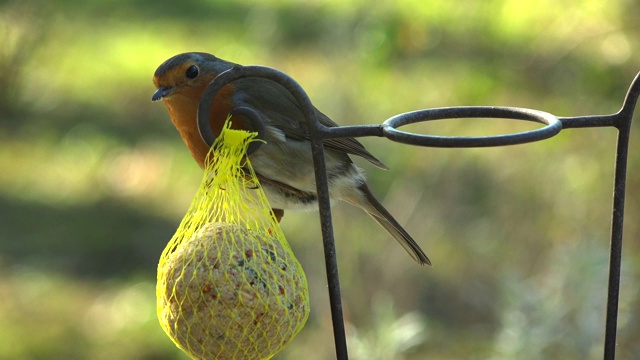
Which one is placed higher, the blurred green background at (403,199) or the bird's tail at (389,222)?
the blurred green background at (403,199)

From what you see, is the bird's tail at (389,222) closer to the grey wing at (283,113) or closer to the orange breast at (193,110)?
the grey wing at (283,113)

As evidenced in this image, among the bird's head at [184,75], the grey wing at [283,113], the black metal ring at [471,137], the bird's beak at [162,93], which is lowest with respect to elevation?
the black metal ring at [471,137]

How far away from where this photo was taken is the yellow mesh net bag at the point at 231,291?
220 centimetres

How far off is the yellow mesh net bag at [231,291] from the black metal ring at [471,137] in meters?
0.34

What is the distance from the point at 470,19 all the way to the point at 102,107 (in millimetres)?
2698

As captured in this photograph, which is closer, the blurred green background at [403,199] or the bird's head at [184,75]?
the bird's head at [184,75]

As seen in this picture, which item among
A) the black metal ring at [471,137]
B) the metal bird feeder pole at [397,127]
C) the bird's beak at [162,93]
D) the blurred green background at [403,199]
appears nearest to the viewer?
the black metal ring at [471,137]

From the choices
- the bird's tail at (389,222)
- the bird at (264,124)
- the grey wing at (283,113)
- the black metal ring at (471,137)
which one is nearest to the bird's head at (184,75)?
the bird at (264,124)

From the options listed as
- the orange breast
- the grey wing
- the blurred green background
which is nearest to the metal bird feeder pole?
the orange breast

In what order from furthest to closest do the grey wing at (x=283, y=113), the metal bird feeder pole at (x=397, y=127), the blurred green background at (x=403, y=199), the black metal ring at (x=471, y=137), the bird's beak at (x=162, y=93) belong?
the blurred green background at (x=403, y=199), the grey wing at (x=283, y=113), the bird's beak at (x=162, y=93), the metal bird feeder pole at (x=397, y=127), the black metal ring at (x=471, y=137)

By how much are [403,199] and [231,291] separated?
2726 millimetres

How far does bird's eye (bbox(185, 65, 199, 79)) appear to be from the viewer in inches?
118

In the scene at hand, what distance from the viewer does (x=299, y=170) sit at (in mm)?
3051

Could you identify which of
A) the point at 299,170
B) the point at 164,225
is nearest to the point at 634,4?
the point at 299,170
